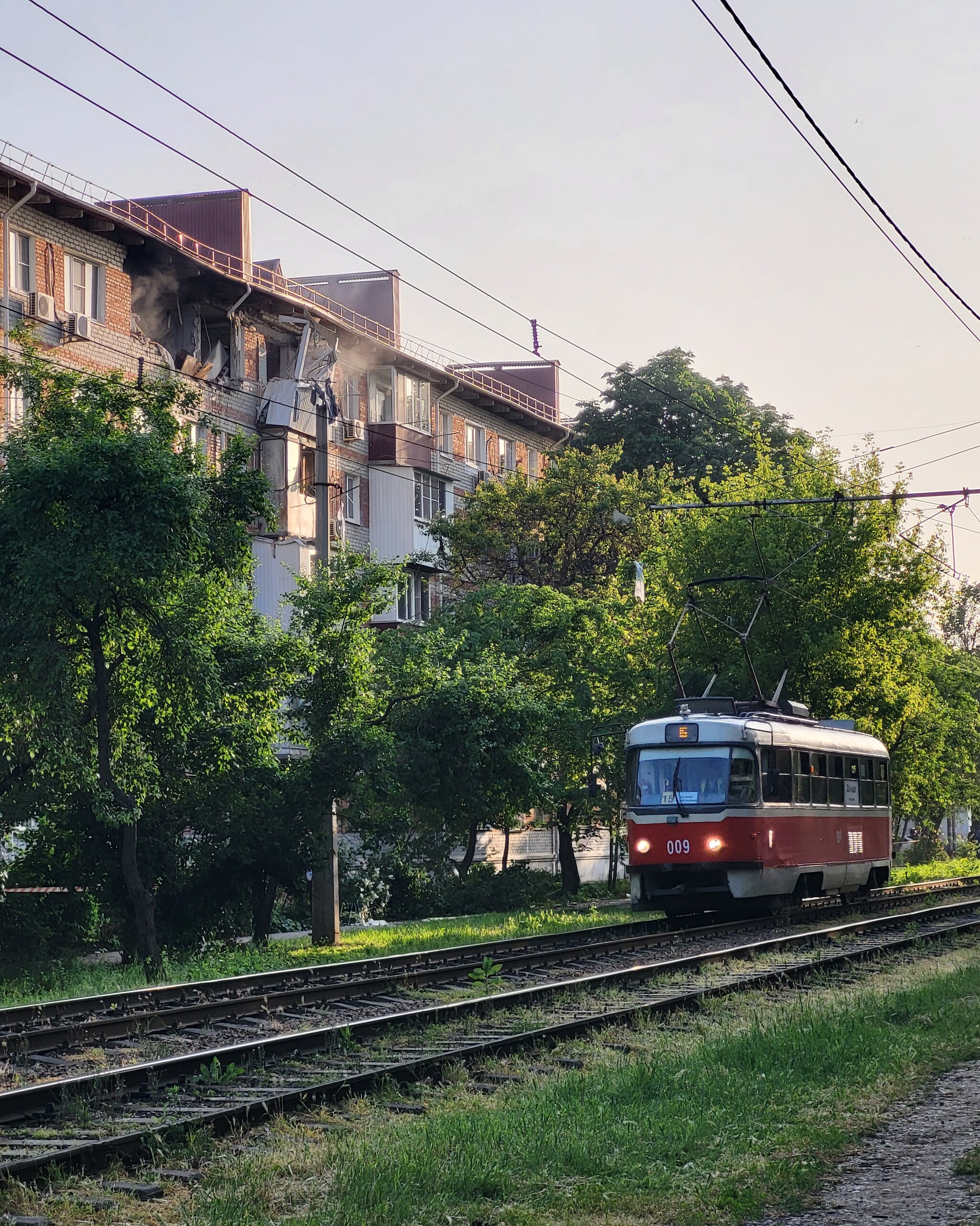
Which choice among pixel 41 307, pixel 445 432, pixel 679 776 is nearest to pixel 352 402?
pixel 445 432

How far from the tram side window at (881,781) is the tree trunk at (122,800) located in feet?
46.9

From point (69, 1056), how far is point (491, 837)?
39.2 metres

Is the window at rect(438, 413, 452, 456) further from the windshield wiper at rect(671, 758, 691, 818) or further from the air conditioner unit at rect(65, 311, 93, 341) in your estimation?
the windshield wiper at rect(671, 758, 691, 818)

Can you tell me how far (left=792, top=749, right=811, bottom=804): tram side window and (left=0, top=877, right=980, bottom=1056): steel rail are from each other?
2.75 meters

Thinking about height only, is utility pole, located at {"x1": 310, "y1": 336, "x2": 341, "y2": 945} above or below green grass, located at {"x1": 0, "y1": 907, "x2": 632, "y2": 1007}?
above

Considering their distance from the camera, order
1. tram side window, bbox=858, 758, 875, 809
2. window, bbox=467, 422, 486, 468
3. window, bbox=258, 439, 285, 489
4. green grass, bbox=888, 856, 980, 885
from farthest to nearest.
→ window, bbox=467, 422, 486, 468
window, bbox=258, 439, 285, 489
green grass, bbox=888, 856, 980, 885
tram side window, bbox=858, 758, 875, 809

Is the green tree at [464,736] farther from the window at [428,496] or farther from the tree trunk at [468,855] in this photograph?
the window at [428,496]

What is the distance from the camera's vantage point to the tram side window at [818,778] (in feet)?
84.4

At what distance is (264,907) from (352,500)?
23202 mm

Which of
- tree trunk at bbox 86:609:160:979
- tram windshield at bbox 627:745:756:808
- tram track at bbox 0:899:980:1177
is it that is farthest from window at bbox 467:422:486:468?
tram track at bbox 0:899:980:1177

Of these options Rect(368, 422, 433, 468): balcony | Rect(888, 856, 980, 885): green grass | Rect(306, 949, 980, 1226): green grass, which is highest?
Rect(368, 422, 433, 468): balcony

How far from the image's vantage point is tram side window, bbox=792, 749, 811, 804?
24.8m

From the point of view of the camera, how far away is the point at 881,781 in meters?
30.6

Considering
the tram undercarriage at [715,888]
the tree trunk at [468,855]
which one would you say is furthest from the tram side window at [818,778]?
the tree trunk at [468,855]
